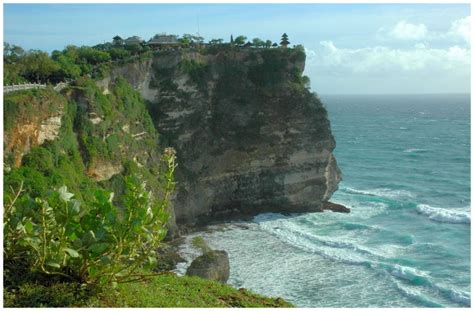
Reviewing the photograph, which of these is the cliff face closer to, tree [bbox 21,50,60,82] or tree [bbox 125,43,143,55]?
tree [bbox 125,43,143,55]

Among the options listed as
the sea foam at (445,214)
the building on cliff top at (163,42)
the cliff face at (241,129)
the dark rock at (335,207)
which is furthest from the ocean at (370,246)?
the building on cliff top at (163,42)

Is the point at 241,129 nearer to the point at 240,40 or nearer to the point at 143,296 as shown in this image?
the point at 240,40

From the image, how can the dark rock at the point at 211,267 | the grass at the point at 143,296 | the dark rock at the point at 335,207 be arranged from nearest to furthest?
the grass at the point at 143,296 < the dark rock at the point at 211,267 < the dark rock at the point at 335,207

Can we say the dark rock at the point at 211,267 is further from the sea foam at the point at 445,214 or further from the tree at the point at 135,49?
the tree at the point at 135,49

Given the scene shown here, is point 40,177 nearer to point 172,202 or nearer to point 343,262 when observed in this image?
point 172,202

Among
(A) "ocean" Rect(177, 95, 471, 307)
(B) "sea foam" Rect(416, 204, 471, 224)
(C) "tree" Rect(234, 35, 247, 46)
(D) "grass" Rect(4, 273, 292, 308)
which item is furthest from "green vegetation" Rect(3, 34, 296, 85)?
(D) "grass" Rect(4, 273, 292, 308)

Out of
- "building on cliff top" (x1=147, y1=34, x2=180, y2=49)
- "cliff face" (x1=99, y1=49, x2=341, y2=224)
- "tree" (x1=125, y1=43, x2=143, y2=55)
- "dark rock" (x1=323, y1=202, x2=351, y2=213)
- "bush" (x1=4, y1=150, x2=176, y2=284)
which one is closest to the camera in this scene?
"bush" (x1=4, y1=150, x2=176, y2=284)
